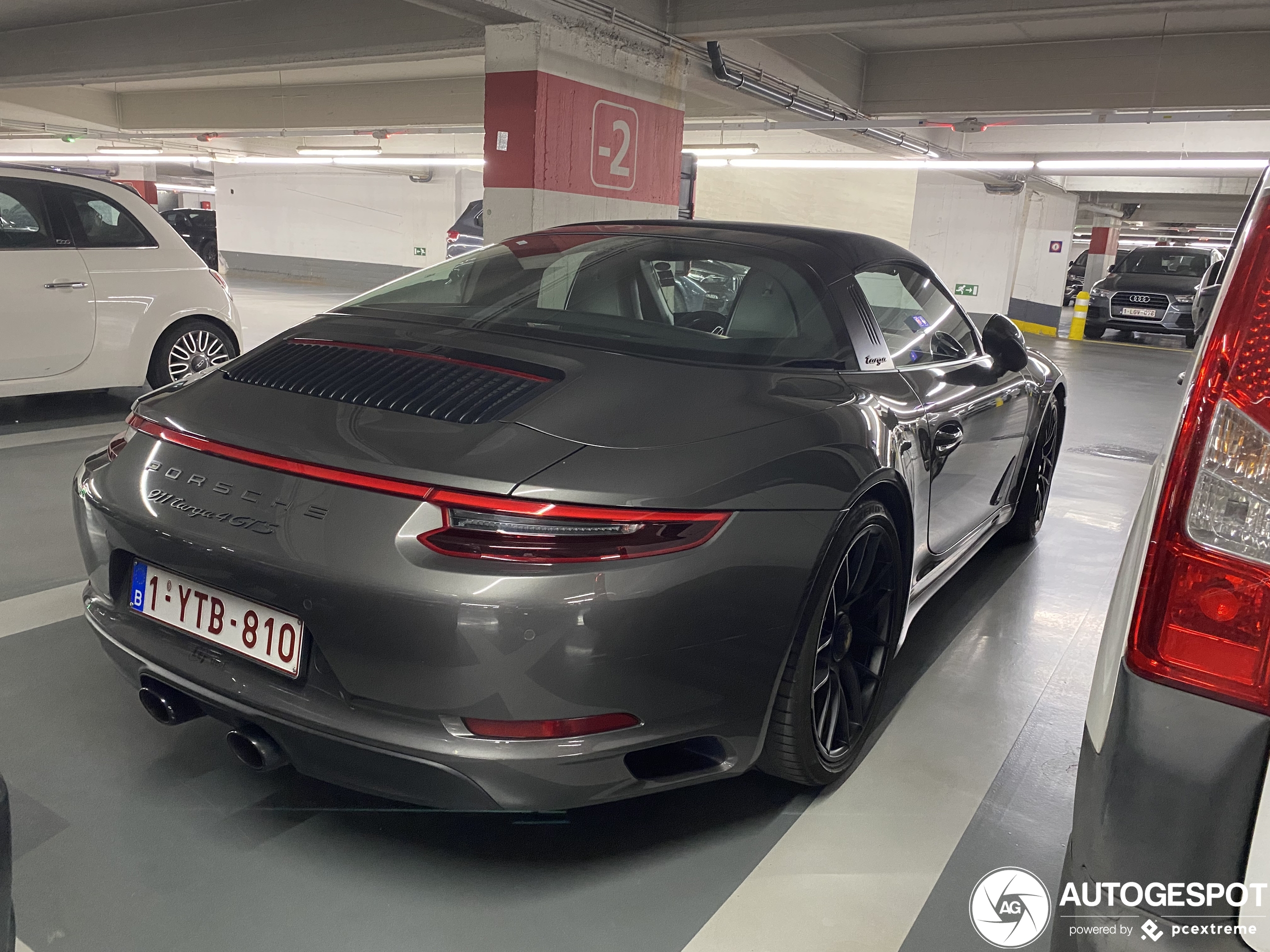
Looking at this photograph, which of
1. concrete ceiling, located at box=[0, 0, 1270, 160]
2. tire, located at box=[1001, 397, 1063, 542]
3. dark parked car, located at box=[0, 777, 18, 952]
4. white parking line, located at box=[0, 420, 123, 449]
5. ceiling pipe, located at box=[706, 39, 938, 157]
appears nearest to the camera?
dark parked car, located at box=[0, 777, 18, 952]

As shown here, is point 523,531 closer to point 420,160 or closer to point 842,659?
point 842,659

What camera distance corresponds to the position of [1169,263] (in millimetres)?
Answer: 17078

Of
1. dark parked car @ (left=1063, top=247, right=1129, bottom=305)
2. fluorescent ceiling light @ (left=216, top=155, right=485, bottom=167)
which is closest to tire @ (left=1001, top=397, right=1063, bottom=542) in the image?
fluorescent ceiling light @ (left=216, top=155, right=485, bottom=167)

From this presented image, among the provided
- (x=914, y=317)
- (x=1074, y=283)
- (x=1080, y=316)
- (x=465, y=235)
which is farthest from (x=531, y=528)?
(x=1074, y=283)

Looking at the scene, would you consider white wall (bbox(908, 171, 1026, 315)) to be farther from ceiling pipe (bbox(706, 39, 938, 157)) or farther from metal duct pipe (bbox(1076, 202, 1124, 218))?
ceiling pipe (bbox(706, 39, 938, 157))

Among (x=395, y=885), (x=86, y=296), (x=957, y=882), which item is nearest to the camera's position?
(x=395, y=885)

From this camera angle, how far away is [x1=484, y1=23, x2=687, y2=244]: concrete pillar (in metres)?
7.00

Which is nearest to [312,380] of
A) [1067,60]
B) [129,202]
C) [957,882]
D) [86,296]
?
[957,882]

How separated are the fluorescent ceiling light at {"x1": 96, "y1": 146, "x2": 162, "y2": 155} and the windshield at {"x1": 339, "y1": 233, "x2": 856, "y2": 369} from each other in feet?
73.2

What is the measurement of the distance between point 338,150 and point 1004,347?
17653 millimetres

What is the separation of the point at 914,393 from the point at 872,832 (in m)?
1.01

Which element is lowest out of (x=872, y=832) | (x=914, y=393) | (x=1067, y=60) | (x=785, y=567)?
(x=872, y=832)

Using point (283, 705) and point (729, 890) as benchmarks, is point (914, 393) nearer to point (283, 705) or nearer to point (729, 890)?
point (729, 890)

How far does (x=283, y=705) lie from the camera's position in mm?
1539
